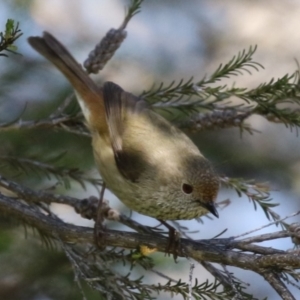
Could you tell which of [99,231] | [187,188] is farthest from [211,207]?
[99,231]

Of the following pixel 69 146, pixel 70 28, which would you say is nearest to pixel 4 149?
pixel 69 146

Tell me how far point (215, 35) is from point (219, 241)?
495 centimetres

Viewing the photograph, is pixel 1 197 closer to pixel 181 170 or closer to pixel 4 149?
pixel 4 149

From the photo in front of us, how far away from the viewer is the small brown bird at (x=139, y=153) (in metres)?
3.03

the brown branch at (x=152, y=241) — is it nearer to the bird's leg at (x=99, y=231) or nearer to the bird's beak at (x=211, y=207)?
the bird's leg at (x=99, y=231)

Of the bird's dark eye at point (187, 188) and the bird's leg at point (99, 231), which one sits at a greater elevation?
the bird's dark eye at point (187, 188)

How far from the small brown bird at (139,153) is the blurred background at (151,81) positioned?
205 millimetres

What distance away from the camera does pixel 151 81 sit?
632 cm

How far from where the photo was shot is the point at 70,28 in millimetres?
6559

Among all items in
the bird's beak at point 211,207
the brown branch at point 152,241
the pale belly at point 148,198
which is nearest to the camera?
the brown branch at point 152,241

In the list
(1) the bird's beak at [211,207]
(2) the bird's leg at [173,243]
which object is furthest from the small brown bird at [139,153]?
(2) the bird's leg at [173,243]

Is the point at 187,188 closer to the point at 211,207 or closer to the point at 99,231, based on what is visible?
the point at 211,207

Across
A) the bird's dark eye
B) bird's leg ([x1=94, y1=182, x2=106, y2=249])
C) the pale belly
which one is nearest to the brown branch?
bird's leg ([x1=94, y1=182, x2=106, y2=249])

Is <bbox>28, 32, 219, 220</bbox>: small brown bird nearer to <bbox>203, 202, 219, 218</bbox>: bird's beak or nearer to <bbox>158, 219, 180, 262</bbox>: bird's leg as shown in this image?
<bbox>203, 202, 219, 218</bbox>: bird's beak
